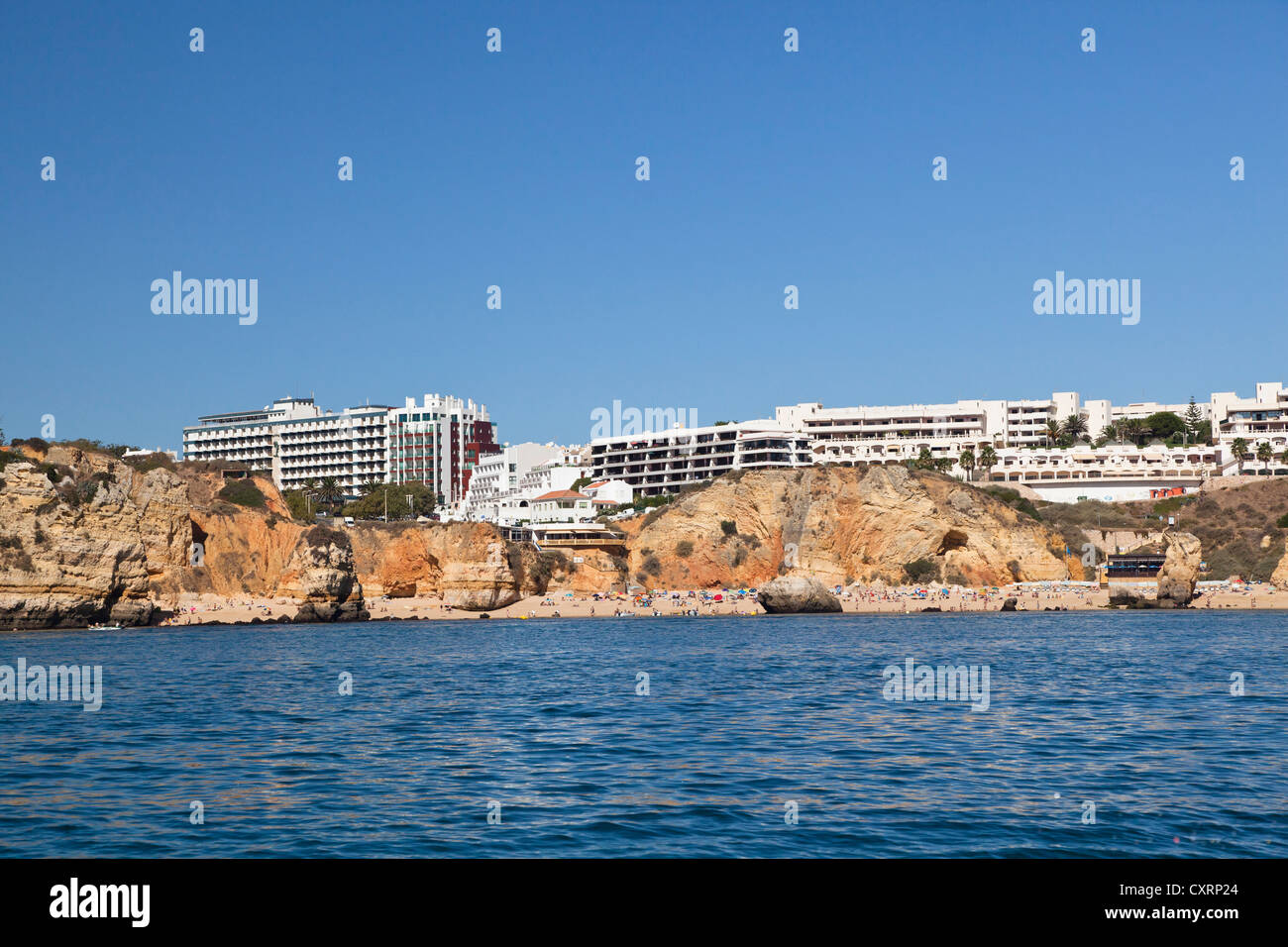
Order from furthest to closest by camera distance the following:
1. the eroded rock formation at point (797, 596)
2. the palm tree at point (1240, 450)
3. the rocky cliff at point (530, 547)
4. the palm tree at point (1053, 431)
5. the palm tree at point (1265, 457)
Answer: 1. the palm tree at point (1053, 431)
2. the palm tree at point (1240, 450)
3. the palm tree at point (1265, 457)
4. the eroded rock formation at point (797, 596)
5. the rocky cliff at point (530, 547)

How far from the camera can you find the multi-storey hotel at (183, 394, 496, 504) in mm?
176625

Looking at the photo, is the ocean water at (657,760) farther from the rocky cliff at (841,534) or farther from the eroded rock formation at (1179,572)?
the rocky cliff at (841,534)

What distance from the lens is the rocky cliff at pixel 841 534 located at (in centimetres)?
9450

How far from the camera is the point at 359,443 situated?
591 feet

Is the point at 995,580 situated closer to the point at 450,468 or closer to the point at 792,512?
the point at 792,512

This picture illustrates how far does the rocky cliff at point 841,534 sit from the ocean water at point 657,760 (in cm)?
4727

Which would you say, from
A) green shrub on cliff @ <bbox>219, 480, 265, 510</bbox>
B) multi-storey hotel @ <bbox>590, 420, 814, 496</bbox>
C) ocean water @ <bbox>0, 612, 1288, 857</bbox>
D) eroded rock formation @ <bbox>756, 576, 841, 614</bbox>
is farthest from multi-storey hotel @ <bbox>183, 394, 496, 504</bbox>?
ocean water @ <bbox>0, 612, 1288, 857</bbox>

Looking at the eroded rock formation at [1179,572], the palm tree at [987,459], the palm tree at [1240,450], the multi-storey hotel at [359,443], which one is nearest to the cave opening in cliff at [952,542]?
the eroded rock formation at [1179,572]

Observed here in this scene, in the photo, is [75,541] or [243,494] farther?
[243,494]

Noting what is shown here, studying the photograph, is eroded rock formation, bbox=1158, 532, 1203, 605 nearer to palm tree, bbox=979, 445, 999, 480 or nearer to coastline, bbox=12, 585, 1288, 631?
coastline, bbox=12, 585, 1288, 631

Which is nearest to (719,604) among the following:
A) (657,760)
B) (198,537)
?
(198,537)

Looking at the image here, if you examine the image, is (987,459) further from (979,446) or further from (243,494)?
(243,494)

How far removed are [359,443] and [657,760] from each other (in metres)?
166
